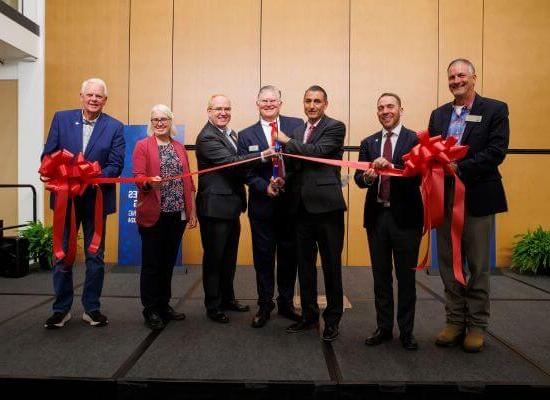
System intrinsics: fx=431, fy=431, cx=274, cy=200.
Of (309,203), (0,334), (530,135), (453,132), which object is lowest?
(0,334)

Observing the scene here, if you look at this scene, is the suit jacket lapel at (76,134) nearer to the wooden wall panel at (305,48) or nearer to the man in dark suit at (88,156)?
the man in dark suit at (88,156)

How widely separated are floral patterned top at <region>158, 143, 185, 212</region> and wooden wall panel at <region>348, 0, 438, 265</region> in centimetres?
281

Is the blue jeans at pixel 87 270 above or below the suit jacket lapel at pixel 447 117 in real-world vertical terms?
below

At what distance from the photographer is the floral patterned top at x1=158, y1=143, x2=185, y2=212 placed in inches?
114

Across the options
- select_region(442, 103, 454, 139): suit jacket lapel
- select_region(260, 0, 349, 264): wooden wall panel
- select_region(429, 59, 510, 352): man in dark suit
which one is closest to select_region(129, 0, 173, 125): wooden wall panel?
select_region(260, 0, 349, 264): wooden wall panel

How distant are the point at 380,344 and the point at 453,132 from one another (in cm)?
133

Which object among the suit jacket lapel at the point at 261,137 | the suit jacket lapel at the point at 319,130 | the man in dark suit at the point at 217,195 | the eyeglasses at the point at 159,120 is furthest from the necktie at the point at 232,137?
the suit jacket lapel at the point at 319,130

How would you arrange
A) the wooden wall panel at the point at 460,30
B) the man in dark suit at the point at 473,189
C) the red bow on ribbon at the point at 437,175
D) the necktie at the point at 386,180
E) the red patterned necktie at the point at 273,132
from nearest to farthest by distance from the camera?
1. the red bow on ribbon at the point at 437,175
2. the man in dark suit at the point at 473,189
3. the necktie at the point at 386,180
4. the red patterned necktie at the point at 273,132
5. the wooden wall panel at the point at 460,30

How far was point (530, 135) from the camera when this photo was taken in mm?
5285

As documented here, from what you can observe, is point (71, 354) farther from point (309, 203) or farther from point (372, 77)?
point (372, 77)

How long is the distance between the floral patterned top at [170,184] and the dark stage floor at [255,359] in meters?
0.82

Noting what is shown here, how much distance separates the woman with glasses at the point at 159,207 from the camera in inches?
111

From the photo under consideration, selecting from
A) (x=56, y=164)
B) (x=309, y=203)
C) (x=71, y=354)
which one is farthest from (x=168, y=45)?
(x=71, y=354)

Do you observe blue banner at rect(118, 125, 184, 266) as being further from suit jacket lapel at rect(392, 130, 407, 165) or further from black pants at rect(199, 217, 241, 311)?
suit jacket lapel at rect(392, 130, 407, 165)
